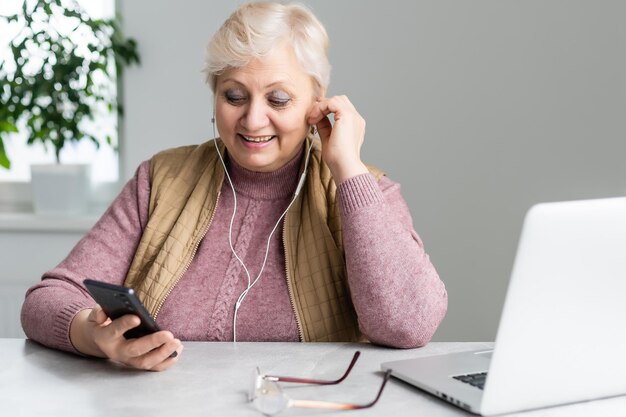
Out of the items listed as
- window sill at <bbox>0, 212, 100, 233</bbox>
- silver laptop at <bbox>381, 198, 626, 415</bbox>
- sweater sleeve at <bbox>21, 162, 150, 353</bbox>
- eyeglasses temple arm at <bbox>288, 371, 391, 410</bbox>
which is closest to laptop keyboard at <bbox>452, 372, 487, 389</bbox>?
silver laptop at <bbox>381, 198, 626, 415</bbox>

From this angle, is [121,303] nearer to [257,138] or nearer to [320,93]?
[257,138]

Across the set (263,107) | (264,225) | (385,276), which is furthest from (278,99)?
(385,276)

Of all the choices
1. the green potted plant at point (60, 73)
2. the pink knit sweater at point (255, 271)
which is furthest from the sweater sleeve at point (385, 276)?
the green potted plant at point (60, 73)

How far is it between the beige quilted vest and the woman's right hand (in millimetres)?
338

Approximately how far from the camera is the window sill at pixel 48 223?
302 centimetres

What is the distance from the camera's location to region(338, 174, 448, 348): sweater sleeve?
1553 mm

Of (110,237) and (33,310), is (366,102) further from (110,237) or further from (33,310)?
(33,310)

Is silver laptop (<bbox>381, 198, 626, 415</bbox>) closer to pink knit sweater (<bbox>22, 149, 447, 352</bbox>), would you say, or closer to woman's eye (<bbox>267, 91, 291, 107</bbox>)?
pink knit sweater (<bbox>22, 149, 447, 352</bbox>)

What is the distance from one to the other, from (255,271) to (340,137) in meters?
0.33

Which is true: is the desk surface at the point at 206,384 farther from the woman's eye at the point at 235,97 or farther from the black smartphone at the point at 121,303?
the woman's eye at the point at 235,97

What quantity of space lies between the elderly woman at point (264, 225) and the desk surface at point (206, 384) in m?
0.13

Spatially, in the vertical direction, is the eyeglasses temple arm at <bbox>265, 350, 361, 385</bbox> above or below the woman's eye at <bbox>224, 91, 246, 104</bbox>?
below

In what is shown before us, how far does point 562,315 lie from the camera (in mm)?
1080

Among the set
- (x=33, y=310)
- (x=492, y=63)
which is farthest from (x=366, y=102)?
(x=33, y=310)
